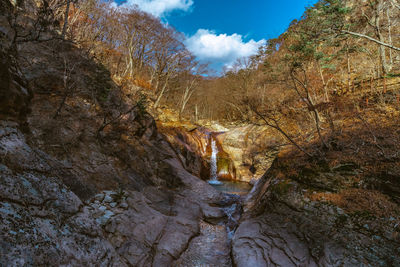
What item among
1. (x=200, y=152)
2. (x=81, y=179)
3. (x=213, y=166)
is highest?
(x=200, y=152)

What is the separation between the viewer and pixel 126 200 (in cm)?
512

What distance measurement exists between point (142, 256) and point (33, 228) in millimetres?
2548

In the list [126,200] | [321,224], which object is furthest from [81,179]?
[321,224]

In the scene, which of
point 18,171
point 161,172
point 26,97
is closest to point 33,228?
point 18,171

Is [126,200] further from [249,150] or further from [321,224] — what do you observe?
[249,150]

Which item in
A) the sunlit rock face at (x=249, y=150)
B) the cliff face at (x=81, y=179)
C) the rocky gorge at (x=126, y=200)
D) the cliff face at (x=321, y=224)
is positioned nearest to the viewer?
the cliff face at (x=81, y=179)

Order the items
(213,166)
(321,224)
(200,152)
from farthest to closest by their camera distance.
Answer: (200,152) < (213,166) < (321,224)

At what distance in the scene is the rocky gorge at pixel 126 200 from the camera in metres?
2.65

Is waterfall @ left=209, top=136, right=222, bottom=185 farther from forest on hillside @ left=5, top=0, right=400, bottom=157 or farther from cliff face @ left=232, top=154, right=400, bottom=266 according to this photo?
cliff face @ left=232, top=154, right=400, bottom=266

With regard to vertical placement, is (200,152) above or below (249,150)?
below

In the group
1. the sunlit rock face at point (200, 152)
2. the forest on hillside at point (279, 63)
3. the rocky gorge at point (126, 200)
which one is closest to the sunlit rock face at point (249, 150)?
the sunlit rock face at point (200, 152)

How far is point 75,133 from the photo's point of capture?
5531mm

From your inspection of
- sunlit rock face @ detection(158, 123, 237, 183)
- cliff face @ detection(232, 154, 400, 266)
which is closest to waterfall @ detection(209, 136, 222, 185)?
sunlit rock face @ detection(158, 123, 237, 183)

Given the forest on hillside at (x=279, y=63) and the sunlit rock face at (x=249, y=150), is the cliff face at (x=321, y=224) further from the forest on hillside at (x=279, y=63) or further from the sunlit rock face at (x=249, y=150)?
the sunlit rock face at (x=249, y=150)
